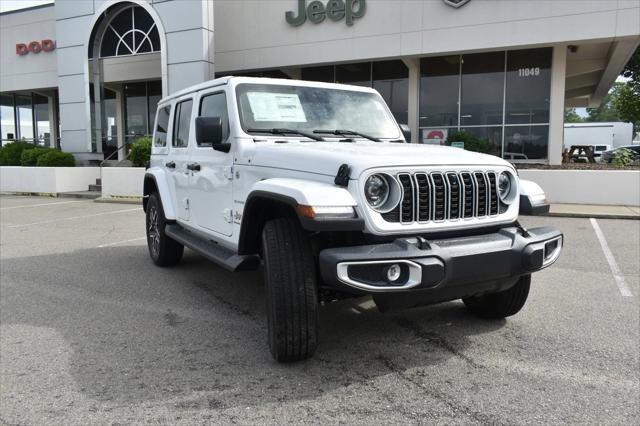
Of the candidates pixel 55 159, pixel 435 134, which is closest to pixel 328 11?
pixel 435 134

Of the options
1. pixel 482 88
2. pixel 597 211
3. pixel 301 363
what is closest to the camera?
pixel 301 363

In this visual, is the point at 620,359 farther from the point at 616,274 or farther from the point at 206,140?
the point at 206,140

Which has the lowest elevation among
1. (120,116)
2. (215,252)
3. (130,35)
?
(215,252)

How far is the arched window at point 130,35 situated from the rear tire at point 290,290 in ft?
55.1

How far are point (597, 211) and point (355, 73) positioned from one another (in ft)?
33.3

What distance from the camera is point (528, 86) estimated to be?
54.8 ft

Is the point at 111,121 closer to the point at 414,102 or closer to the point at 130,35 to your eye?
the point at 130,35

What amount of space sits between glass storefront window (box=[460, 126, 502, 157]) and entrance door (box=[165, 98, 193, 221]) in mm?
12742

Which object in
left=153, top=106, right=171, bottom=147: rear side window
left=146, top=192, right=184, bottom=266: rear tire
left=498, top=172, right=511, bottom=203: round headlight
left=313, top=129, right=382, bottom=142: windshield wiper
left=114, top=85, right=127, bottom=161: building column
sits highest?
left=114, top=85, right=127, bottom=161: building column

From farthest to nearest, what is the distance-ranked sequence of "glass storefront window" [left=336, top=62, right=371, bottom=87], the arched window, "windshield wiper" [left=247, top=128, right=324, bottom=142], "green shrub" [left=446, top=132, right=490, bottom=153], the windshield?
"glass storefront window" [left=336, top=62, right=371, bottom=87]
the arched window
"green shrub" [left=446, top=132, right=490, bottom=153]
the windshield
"windshield wiper" [left=247, top=128, right=324, bottom=142]

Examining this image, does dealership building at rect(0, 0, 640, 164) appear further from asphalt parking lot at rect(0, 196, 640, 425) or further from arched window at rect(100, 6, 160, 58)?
asphalt parking lot at rect(0, 196, 640, 425)

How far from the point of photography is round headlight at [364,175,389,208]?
3314mm

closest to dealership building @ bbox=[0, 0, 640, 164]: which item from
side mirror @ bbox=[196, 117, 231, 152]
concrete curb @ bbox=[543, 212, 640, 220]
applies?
concrete curb @ bbox=[543, 212, 640, 220]

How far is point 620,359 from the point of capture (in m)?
3.72
